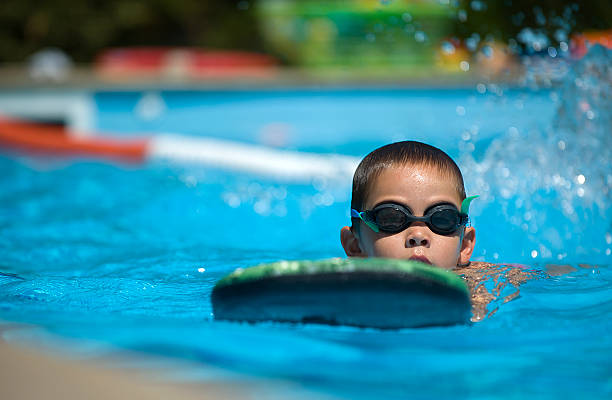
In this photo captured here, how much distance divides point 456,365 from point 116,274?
80.8 inches

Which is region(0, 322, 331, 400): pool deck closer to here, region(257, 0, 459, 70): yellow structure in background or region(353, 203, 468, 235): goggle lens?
region(353, 203, 468, 235): goggle lens

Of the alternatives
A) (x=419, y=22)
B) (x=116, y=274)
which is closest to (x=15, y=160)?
(x=116, y=274)

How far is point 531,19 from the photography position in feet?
32.7

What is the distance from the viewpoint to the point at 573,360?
245 cm

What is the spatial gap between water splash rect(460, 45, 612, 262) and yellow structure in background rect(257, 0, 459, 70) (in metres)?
9.44

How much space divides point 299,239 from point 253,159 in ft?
7.30

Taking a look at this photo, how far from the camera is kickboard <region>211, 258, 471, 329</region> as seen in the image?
2227mm

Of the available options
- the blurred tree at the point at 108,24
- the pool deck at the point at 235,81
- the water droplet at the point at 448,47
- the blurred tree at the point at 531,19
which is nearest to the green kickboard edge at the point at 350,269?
the water droplet at the point at 448,47

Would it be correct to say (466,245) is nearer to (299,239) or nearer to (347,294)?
(347,294)

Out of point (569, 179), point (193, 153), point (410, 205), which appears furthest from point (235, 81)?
point (410, 205)

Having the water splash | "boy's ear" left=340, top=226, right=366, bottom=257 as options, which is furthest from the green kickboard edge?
the water splash

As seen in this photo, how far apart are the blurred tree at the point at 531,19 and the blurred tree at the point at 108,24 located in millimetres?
5874

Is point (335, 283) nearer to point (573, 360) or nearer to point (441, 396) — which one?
point (441, 396)

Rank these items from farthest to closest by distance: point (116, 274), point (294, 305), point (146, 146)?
1. point (146, 146)
2. point (116, 274)
3. point (294, 305)
